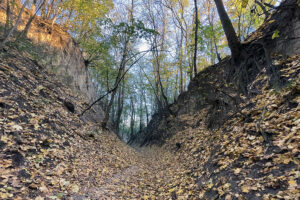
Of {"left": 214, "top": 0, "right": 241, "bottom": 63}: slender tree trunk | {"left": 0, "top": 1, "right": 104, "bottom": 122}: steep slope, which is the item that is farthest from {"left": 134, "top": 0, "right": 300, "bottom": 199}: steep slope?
{"left": 0, "top": 1, "right": 104, "bottom": 122}: steep slope

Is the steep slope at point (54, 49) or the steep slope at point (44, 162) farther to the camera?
the steep slope at point (54, 49)

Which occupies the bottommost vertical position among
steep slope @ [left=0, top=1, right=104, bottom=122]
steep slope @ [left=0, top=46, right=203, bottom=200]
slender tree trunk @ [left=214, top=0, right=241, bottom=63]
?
steep slope @ [left=0, top=46, right=203, bottom=200]

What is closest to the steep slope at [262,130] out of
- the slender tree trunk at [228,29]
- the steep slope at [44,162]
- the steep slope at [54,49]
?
the slender tree trunk at [228,29]

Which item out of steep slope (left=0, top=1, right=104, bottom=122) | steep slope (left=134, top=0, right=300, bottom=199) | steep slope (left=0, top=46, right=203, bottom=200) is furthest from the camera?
steep slope (left=0, top=1, right=104, bottom=122)

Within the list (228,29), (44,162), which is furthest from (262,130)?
(44,162)

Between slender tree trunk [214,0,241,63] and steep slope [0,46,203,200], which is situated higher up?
slender tree trunk [214,0,241,63]

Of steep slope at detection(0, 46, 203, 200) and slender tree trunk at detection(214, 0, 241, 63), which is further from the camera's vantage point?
slender tree trunk at detection(214, 0, 241, 63)

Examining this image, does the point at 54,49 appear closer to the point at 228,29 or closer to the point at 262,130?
the point at 228,29

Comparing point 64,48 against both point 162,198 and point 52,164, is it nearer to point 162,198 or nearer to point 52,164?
point 52,164

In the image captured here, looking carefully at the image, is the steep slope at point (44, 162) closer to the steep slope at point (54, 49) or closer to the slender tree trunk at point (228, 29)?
the steep slope at point (54, 49)

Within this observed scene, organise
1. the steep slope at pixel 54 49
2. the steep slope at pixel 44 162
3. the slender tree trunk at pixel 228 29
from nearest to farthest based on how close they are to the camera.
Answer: the steep slope at pixel 44 162 < the slender tree trunk at pixel 228 29 < the steep slope at pixel 54 49

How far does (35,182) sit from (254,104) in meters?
6.07

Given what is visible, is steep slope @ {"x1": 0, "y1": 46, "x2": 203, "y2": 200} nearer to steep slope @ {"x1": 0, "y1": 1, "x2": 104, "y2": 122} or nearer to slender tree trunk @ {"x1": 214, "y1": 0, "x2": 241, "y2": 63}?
steep slope @ {"x1": 0, "y1": 1, "x2": 104, "y2": 122}

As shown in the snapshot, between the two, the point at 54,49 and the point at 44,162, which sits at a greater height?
the point at 54,49
